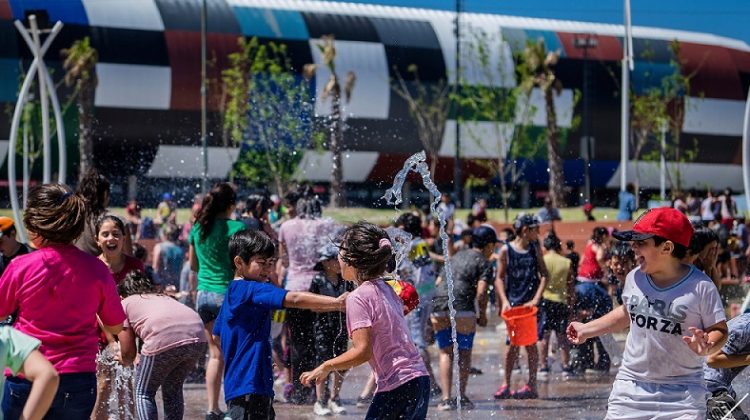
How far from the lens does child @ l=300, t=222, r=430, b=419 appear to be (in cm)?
455

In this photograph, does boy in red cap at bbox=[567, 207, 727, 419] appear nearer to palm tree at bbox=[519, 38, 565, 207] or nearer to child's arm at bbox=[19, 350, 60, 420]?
child's arm at bbox=[19, 350, 60, 420]

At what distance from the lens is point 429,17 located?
45.9 metres

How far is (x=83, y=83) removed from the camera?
39656 mm

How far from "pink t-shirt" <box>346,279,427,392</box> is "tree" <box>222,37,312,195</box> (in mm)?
33923

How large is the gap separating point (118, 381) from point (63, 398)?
2.60m

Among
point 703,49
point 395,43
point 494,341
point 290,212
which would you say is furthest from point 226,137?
point 290,212

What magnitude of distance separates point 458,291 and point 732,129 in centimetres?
4308

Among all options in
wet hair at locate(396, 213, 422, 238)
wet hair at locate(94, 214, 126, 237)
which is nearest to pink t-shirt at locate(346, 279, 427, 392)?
wet hair at locate(94, 214, 126, 237)

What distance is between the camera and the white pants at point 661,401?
4.31 metres

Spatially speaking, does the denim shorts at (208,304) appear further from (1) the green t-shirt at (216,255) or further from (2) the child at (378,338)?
(2) the child at (378,338)

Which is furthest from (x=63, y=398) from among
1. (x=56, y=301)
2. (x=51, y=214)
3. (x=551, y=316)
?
(x=551, y=316)

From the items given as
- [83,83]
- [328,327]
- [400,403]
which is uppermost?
[83,83]

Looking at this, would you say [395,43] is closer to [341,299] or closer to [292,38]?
[292,38]

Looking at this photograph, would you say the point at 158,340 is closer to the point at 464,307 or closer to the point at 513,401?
the point at 464,307
